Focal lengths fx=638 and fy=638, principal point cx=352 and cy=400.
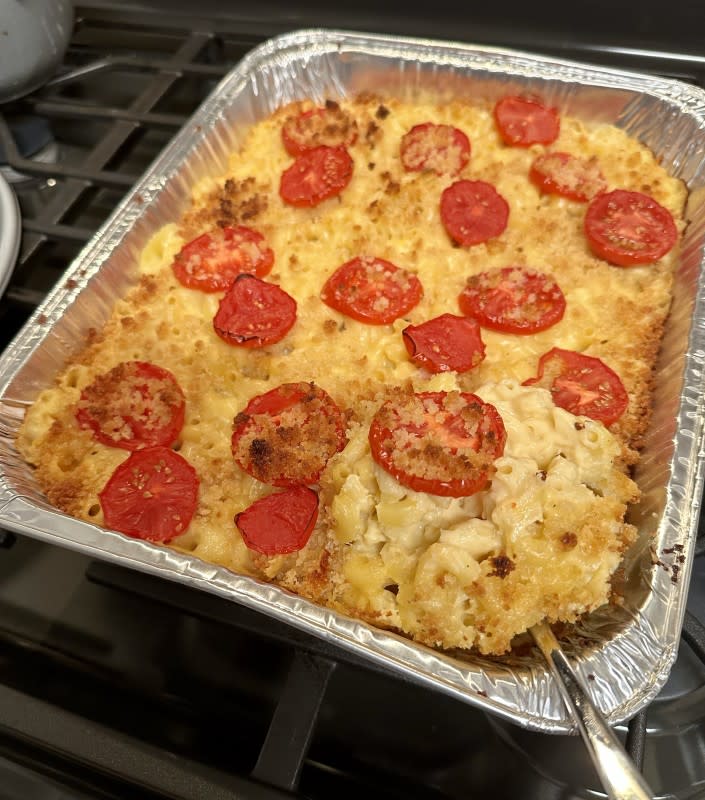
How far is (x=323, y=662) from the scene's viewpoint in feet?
6.10

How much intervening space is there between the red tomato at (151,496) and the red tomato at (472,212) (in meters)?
1.38

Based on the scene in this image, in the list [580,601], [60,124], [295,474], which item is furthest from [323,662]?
[60,124]

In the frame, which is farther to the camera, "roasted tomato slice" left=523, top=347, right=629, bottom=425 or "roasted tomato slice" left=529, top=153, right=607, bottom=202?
"roasted tomato slice" left=529, top=153, right=607, bottom=202

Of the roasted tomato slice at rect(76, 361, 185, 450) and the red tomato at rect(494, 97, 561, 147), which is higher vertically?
the red tomato at rect(494, 97, 561, 147)

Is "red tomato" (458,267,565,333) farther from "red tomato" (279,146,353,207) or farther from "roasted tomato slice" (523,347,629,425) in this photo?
"red tomato" (279,146,353,207)

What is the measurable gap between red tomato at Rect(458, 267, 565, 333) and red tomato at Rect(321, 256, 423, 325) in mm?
211

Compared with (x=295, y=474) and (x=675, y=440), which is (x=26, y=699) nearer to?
(x=295, y=474)

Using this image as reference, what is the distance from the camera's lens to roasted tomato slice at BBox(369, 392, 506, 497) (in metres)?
1.74

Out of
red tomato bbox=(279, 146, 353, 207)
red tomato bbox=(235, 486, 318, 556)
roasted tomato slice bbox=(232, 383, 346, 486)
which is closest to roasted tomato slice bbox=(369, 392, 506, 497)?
roasted tomato slice bbox=(232, 383, 346, 486)

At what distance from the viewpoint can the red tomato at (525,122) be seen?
9.21ft

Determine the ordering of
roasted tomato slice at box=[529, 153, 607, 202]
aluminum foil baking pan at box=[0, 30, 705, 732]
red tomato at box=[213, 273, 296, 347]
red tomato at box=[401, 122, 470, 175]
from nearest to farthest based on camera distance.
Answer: aluminum foil baking pan at box=[0, 30, 705, 732] → red tomato at box=[213, 273, 296, 347] → roasted tomato slice at box=[529, 153, 607, 202] → red tomato at box=[401, 122, 470, 175]

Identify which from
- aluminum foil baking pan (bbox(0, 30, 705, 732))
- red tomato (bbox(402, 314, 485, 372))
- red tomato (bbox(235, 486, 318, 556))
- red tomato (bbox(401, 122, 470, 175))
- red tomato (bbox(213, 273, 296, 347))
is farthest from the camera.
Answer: red tomato (bbox(401, 122, 470, 175))

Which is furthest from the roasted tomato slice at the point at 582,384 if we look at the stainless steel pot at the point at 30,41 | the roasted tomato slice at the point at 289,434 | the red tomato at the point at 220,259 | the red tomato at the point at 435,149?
the stainless steel pot at the point at 30,41

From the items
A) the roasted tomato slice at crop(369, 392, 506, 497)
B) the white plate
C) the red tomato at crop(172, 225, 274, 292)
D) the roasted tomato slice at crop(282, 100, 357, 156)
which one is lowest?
the roasted tomato slice at crop(369, 392, 506, 497)
